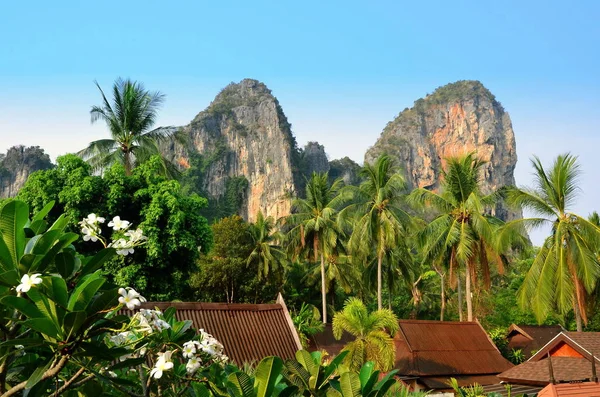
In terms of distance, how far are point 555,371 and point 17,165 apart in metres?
87.4

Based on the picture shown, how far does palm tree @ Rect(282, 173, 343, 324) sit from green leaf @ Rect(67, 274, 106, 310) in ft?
101

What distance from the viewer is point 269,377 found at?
3.48m

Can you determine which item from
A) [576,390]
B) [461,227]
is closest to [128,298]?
[576,390]

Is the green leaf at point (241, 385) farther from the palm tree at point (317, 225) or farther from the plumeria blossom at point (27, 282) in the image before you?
the palm tree at point (317, 225)

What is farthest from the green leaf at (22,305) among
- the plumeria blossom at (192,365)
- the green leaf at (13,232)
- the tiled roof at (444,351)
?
the tiled roof at (444,351)

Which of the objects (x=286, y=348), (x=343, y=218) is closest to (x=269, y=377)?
(x=286, y=348)

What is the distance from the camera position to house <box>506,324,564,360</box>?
28219 mm

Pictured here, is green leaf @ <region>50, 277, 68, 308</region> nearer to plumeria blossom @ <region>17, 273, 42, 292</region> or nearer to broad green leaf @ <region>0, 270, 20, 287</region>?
plumeria blossom @ <region>17, 273, 42, 292</region>

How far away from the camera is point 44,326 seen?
2750 mm

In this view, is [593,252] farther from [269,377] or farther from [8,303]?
[8,303]

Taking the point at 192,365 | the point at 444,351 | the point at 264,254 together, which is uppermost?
the point at 264,254

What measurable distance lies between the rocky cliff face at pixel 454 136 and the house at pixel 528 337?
78.3 metres

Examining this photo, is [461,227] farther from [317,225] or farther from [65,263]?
[65,263]

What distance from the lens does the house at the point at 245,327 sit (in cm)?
1144
